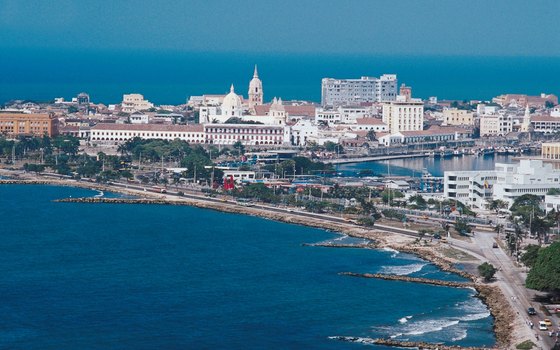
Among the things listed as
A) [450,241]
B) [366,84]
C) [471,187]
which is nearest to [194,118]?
[366,84]

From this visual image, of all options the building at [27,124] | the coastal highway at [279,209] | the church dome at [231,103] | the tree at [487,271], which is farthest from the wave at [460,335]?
the church dome at [231,103]

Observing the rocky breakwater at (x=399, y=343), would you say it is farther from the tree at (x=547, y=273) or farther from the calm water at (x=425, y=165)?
the calm water at (x=425, y=165)

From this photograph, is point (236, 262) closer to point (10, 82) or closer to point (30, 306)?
point (30, 306)

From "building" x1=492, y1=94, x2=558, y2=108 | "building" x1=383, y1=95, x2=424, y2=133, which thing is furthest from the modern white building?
"building" x1=492, y1=94, x2=558, y2=108

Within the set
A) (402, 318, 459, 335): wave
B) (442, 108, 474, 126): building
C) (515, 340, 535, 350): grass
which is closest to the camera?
(515, 340, 535, 350): grass

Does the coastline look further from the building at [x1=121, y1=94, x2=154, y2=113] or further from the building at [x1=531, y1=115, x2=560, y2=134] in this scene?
the building at [x1=531, y1=115, x2=560, y2=134]

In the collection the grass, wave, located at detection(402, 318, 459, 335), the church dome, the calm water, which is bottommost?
the grass

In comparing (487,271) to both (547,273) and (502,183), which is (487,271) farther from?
(502,183)
